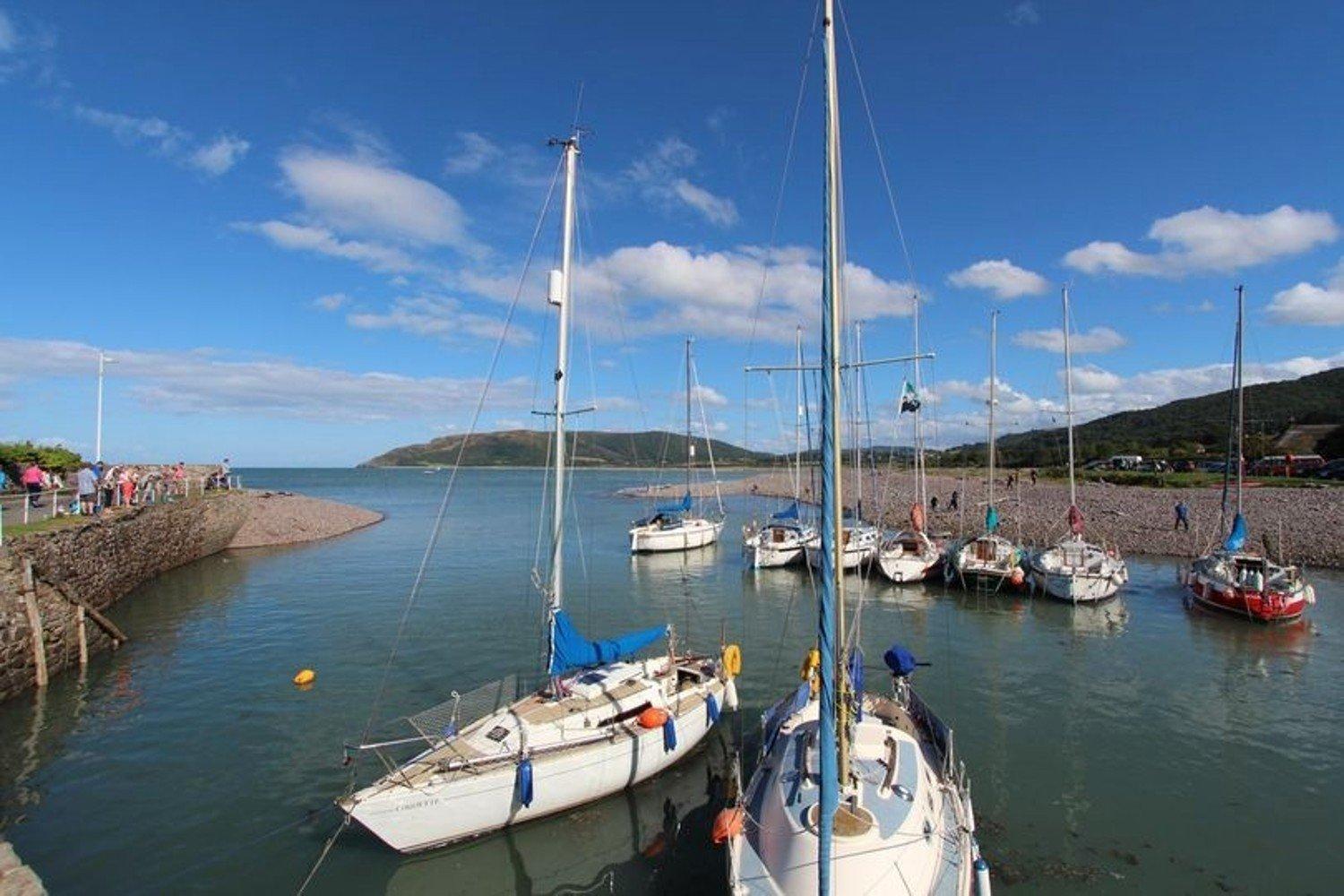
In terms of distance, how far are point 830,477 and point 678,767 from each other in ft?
31.1

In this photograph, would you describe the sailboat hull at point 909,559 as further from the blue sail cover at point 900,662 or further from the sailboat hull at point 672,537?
the blue sail cover at point 900,662

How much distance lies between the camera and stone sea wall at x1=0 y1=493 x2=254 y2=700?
1878 centimetres

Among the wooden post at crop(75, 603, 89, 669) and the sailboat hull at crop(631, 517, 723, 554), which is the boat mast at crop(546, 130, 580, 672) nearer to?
the wooden post at crop(75, 603, 89, 669)

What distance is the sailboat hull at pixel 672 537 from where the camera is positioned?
1800 inches

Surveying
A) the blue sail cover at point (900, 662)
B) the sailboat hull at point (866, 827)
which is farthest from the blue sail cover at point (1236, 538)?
the sailboat hull at point (866, 827)

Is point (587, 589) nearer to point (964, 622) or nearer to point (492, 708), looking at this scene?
point (964, 622)

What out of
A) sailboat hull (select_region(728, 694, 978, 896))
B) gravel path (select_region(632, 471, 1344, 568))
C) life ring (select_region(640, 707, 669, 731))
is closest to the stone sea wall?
life ring (select_region(640, 707, 669, 731))

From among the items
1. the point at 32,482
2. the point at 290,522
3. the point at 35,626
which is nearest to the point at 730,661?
the point at 35,626

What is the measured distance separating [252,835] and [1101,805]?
16.1 metres

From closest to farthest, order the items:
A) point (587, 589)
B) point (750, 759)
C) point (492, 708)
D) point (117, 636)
Result: point (492, 708)
point (750, 759)
point (117, 636)
point (587, 589)

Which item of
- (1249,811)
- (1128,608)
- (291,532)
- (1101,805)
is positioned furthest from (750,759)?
(291,532)

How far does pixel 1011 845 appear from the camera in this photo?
12156mm

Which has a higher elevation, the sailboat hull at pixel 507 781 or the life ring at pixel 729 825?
the life ring at pixel 729 825

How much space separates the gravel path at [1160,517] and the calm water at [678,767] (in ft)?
26.6
